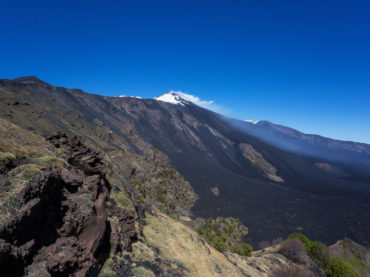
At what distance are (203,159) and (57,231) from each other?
86.0 m

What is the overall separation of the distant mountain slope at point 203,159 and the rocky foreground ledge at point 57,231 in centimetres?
3097

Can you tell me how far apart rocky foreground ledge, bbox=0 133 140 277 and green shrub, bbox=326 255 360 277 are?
3111 cm

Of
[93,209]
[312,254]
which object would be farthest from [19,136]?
[312,254]

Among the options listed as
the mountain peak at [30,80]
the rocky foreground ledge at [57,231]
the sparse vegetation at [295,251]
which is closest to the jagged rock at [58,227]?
the rocky foreground ledge at [57,231]

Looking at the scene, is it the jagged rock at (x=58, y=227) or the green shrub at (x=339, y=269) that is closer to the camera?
the jagged rock at (x=58, y=227)

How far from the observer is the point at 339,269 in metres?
27.0

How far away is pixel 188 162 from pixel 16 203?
73.8 metres

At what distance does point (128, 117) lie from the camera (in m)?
89.6

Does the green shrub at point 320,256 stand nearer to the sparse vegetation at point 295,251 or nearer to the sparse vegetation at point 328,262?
the sparse vegetation at point 328,262

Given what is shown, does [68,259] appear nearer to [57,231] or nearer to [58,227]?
[57,231]

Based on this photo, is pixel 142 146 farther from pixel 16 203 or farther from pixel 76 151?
pixel 16 203

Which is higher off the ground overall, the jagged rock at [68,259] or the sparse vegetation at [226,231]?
the jagged rock at [68,259]

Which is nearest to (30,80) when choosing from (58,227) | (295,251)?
(58,227)

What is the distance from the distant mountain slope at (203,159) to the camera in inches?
1886
